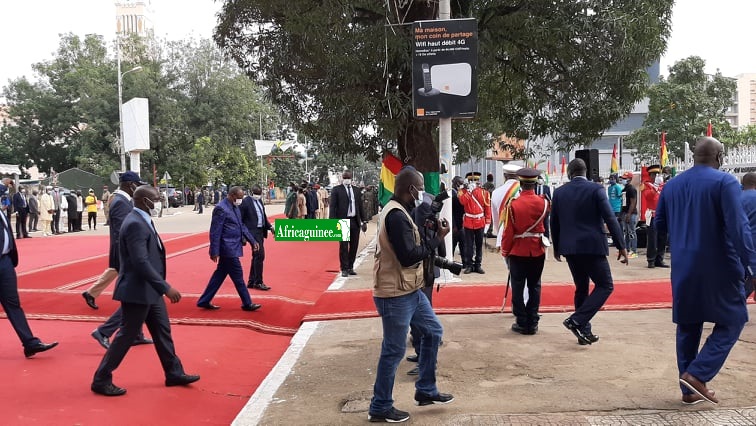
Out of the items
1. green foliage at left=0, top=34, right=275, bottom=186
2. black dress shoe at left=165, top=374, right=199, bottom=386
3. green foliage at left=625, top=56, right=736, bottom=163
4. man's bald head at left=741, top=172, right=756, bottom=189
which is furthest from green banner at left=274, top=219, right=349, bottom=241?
green foliage at left=0, top=34, right=275, bottom=186

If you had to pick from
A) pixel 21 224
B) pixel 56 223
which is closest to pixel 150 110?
pixel 56 223

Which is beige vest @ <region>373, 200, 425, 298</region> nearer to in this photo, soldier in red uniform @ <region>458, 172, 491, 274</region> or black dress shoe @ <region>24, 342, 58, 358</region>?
black dress shoe @ <region>24, 342, 58, 358</region>

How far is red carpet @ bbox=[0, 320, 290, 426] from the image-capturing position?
498 cm

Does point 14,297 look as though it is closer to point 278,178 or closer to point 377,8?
point 377,8

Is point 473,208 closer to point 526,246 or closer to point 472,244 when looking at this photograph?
point 472,244

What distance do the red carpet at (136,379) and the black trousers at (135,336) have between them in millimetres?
175

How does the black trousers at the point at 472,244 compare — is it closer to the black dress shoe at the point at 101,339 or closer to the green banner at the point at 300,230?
the green banner at the point at 300,230

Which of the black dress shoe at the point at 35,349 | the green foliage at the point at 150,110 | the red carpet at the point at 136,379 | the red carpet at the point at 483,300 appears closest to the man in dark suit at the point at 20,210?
the red carpet at the point at 136,379

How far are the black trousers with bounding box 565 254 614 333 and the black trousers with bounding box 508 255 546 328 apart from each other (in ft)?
1.41

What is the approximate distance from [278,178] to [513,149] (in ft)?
197

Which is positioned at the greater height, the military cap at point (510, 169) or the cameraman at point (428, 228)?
the military cap at point (510, 169)

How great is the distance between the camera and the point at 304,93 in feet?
44.7

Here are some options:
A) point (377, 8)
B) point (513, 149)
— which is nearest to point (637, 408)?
point (377, 8)

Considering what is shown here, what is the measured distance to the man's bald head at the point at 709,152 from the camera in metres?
4.64
